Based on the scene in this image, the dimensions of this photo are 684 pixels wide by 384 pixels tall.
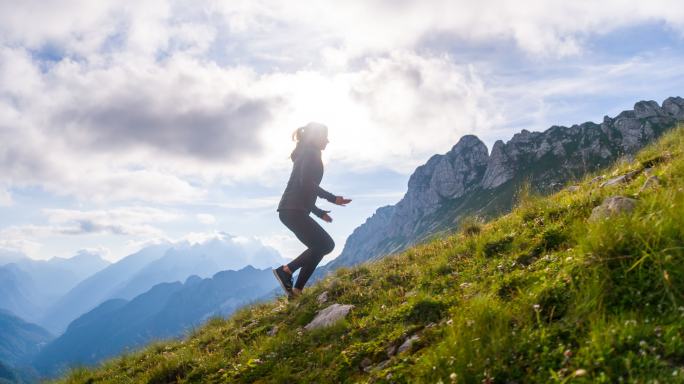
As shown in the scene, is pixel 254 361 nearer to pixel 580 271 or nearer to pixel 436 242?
pixel 580 271

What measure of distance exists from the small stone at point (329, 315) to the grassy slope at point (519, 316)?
0.28m

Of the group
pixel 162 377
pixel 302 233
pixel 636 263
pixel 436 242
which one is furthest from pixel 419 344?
pixel 436 242

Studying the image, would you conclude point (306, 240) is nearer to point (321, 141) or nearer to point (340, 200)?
point (340, 200)

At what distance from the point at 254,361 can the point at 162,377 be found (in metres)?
2.24

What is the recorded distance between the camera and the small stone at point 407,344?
511 cm

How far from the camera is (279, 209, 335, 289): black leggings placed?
1044 cm

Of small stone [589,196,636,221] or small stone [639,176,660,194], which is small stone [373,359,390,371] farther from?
small stone [639,176,660,194]

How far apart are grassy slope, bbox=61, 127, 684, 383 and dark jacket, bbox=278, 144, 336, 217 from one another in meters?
2.53

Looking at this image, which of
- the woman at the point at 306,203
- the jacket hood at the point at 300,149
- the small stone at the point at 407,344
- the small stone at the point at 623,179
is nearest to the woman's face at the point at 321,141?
the woman at the point at 306,203

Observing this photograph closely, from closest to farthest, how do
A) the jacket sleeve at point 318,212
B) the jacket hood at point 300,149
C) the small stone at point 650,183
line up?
the small stone at point 650,183
the jacket hood at point 300,149
the jacket sleeve at point 318,212

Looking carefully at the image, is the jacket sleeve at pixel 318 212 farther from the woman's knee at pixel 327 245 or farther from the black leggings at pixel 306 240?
the woman's knee at pixel 327 245

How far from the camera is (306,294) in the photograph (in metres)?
10.2

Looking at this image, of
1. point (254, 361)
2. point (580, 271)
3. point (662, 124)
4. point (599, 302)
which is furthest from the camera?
point (662, 124)

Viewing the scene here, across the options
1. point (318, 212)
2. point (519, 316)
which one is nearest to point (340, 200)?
point (318, 212)
